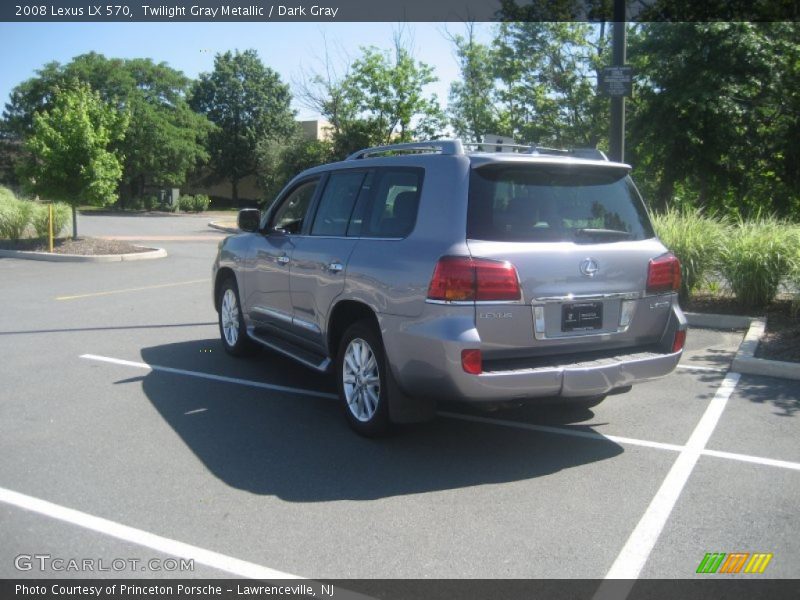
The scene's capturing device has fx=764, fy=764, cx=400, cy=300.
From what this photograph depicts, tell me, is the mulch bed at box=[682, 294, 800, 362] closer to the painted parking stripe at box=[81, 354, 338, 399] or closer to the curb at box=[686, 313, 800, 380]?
the curb at box=[686, 313, 800, 380]

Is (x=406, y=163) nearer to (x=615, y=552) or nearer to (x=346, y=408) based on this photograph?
(x=346, y=408)

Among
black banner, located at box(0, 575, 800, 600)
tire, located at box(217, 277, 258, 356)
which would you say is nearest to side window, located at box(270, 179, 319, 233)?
tire, located at box(217, 277, 258, 356)

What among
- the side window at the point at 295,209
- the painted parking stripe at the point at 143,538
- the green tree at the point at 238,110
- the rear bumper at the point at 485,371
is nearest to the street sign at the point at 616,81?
the side window at the point at 295,209

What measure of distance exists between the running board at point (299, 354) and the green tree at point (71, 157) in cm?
1430

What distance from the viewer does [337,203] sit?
6.21 meters

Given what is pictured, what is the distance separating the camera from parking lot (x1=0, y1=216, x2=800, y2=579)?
3744 mm

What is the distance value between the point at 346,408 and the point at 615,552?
2.39 meters

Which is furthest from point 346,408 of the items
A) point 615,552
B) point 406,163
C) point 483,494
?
point 615,552

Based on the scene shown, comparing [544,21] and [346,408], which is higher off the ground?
[544,21]

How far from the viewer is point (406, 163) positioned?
5.47 m

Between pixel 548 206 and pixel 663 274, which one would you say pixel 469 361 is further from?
pixel 663 274

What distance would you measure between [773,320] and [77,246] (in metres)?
15.9

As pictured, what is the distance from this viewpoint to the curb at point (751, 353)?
7129 millimetres

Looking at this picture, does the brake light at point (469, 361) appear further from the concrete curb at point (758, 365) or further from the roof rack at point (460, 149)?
the concrete curb at point (758, 365)
